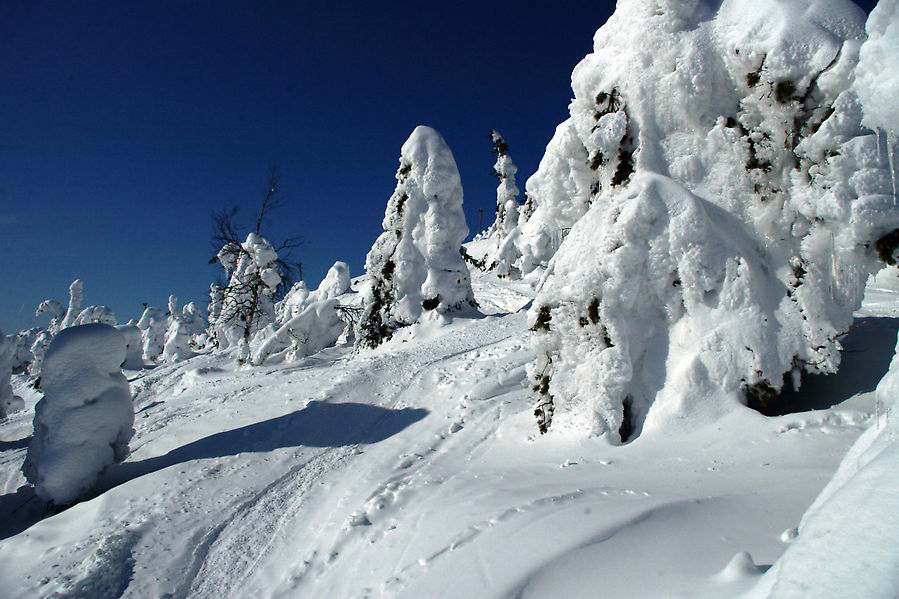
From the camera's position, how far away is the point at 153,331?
4472 centimetres

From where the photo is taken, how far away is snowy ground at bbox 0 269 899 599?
356 centimetres

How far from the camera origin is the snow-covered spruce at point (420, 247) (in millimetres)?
15156

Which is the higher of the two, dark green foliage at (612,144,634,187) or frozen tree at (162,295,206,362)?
dark green foliage at (612,144,634,187)

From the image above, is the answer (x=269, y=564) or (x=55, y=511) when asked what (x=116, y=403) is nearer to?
(x=55, y=511)

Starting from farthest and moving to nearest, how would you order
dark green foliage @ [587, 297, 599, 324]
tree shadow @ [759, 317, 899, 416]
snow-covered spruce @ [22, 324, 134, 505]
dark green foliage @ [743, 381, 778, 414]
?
snow-covered spruce @ [22, 324, 134, 505] → dark green foliage @ [587, 297, 599, 324] → tree shadow @ [759, 317, 899, 416] → dark green foliage @ [743, 381, 778, 414]

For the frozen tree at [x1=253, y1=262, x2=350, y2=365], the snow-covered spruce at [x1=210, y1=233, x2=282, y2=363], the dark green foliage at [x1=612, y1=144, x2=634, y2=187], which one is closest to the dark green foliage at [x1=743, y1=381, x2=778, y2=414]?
the dark green foliage at [x1=612, y1=144, x2=634, y2=187]

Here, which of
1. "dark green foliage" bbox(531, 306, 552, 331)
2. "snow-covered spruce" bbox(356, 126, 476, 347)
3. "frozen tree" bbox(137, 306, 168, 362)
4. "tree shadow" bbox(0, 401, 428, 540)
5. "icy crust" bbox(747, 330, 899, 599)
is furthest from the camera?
"frozen tree" bbox(137, 306, 168, 362)

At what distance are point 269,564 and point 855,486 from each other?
5.22m

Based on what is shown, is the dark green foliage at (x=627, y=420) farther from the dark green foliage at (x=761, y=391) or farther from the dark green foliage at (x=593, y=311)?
the dark green foliage at (x=761, y=391)

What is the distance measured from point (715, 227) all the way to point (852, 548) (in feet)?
17.3

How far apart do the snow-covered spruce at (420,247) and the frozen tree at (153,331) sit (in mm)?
37427

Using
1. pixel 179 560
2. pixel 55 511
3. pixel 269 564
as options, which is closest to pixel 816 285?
pixel 269 564

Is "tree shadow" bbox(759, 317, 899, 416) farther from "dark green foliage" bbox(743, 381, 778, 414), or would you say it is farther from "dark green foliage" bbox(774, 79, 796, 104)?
"dark green foliage" bbox(774, 79, 796, 104)

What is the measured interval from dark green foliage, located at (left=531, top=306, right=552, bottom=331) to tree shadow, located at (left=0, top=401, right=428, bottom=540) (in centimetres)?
306
